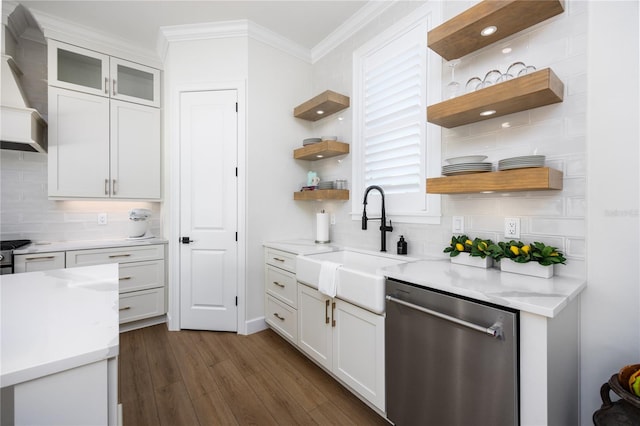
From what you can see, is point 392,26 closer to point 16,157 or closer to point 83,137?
point 83,137

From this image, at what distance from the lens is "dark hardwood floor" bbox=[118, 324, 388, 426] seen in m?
1.73

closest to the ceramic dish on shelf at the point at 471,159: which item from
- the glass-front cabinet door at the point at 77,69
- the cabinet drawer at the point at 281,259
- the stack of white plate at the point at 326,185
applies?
the stack of white plate at the point at 326,185

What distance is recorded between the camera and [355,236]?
272 centimetres

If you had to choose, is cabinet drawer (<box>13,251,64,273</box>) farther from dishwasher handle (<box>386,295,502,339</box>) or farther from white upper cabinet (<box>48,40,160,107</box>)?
dishwasher handle (<box>386,295,502,339</box>)

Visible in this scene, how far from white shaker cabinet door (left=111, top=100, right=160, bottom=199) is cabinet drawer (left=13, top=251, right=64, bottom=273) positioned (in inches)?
29.1

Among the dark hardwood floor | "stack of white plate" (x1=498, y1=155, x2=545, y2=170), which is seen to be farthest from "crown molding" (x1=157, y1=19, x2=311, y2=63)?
the dark hardwood floor

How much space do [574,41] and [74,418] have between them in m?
2.45

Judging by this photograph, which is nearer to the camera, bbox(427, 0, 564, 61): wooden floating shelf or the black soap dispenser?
bbox(427, 0, 564, 61): wooden floating shelf

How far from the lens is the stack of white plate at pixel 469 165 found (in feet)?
5.39

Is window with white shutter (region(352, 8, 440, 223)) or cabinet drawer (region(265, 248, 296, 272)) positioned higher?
window with white shutter (region(352, 8, 440, 223))

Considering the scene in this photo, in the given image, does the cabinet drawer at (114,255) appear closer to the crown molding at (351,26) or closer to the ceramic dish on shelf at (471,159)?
the crown molding at (351,26)

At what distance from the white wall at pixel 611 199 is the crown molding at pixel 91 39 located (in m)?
3.81

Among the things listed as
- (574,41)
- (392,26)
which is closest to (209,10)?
(392,26)

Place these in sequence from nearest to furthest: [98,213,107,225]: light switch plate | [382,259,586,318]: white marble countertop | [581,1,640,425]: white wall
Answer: [382,259,586,318]: white marble countertop → [581,1,640,425]: white wall → [98,213,107,225]: light switch plate
